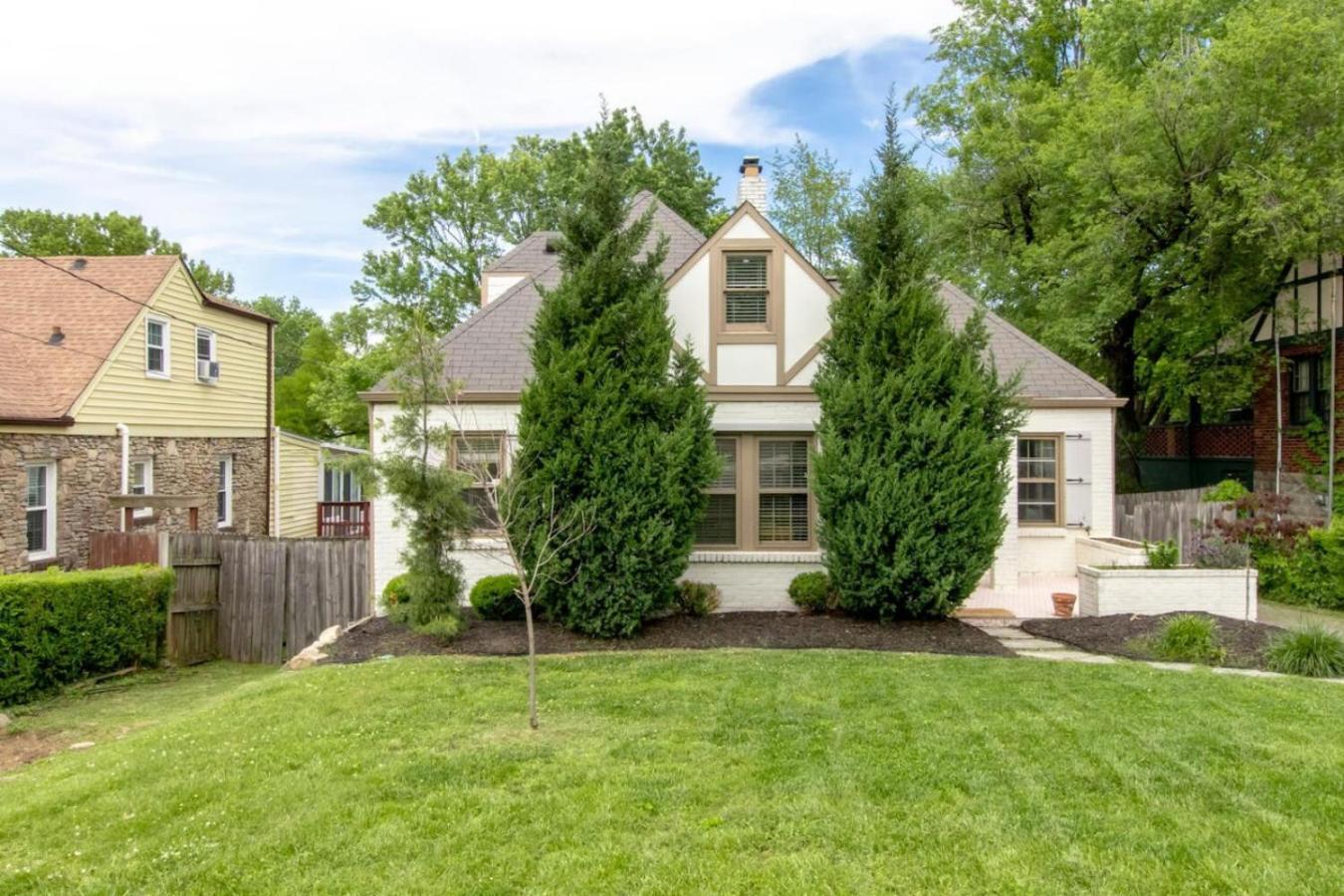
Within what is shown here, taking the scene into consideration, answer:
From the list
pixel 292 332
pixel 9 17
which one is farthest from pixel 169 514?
pixel 292 332

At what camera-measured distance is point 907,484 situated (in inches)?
361

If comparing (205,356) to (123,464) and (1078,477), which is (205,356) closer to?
(123,464)

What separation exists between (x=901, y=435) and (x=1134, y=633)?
3457mm

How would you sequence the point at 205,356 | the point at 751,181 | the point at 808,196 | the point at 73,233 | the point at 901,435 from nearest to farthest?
1. the point at 901,435
2. the point at 751,181
3. the point at 205,356
4. the point at 808,196
5. the point at 73,233

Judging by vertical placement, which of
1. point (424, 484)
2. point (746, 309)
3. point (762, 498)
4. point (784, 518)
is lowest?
point (784, 518)

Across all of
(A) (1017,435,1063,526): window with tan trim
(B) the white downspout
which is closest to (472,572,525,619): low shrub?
(A) (1017,435,1063,526): window with tan trim

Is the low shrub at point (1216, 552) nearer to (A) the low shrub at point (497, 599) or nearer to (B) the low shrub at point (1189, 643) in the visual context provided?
(B) the low shrub at point (1189, 643)

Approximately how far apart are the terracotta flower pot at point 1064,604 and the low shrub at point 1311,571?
14.8ft

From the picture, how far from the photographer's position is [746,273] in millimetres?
11047

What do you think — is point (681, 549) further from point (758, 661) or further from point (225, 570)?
point (225, 570)

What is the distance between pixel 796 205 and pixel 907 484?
22.6 meters

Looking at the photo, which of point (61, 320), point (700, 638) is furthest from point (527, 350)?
point (61, 320)

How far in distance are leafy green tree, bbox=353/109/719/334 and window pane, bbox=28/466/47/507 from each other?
16.7 m

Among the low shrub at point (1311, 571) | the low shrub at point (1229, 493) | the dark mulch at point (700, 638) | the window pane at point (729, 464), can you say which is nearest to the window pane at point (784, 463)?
the window pane at point (729, 464)
